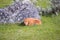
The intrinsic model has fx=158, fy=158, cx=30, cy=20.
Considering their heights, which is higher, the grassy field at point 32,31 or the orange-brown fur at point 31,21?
the orange-brown fur at point 31,21

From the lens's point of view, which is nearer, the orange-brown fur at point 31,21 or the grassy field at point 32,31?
the grassy field at point 32,31

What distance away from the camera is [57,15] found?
1.82 meters

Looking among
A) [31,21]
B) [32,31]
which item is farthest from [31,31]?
[31,21]

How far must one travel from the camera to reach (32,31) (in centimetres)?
145

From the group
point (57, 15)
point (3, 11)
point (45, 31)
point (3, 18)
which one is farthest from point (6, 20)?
point (57, 15)

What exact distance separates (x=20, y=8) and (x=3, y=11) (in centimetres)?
20

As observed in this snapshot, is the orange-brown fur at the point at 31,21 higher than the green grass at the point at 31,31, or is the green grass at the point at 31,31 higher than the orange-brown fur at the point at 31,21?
the orange-brown fur at the point at 31,21

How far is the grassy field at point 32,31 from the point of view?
1.36m

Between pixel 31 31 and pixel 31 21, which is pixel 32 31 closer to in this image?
pixel 31 31

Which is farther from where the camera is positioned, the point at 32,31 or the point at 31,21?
the point at 31,21

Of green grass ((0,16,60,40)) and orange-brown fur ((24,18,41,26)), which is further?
orange-brown fur ((24,18,41,26))

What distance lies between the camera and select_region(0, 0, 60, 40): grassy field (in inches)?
53.4

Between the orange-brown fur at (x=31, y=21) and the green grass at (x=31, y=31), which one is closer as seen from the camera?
the green grass at (x=31, y=31)

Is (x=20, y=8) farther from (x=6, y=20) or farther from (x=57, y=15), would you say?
(x=57, y=15)
